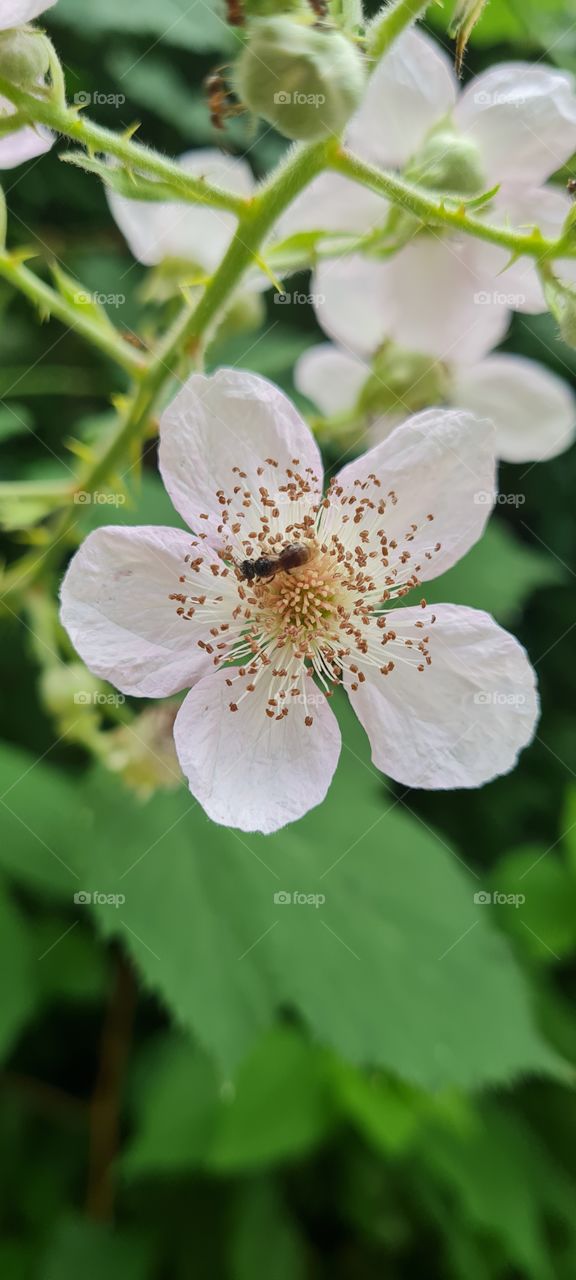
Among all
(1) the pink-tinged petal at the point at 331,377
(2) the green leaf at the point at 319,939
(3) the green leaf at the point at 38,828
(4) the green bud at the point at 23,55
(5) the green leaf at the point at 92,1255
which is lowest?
(5) the green leaf at the point at 92,1255

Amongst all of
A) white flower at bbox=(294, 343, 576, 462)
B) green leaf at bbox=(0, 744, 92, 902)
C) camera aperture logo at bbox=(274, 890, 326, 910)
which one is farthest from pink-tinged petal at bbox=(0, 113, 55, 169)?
camera aperture logo at bbox=(274, 890, 326, 910)

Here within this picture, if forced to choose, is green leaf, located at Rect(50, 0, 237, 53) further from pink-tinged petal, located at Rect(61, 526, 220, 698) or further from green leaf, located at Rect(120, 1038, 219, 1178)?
green leaf, located at Rect(120, 1038, 219, 1178)

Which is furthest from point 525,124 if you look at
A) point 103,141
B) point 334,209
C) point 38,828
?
point 38,828

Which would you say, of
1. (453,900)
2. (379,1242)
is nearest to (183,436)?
(453,900)

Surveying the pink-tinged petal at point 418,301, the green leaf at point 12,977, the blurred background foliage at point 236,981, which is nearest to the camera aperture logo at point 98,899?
the blurred background foliage at point 236,981

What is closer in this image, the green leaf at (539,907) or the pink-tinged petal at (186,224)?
the pink-tinged petal at (186,224)

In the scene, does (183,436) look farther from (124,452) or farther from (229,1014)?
(229,1014)

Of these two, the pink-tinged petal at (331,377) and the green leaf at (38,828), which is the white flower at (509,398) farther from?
the green leaf at (38,828)

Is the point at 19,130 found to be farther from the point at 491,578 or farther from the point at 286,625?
the point at 491,578
